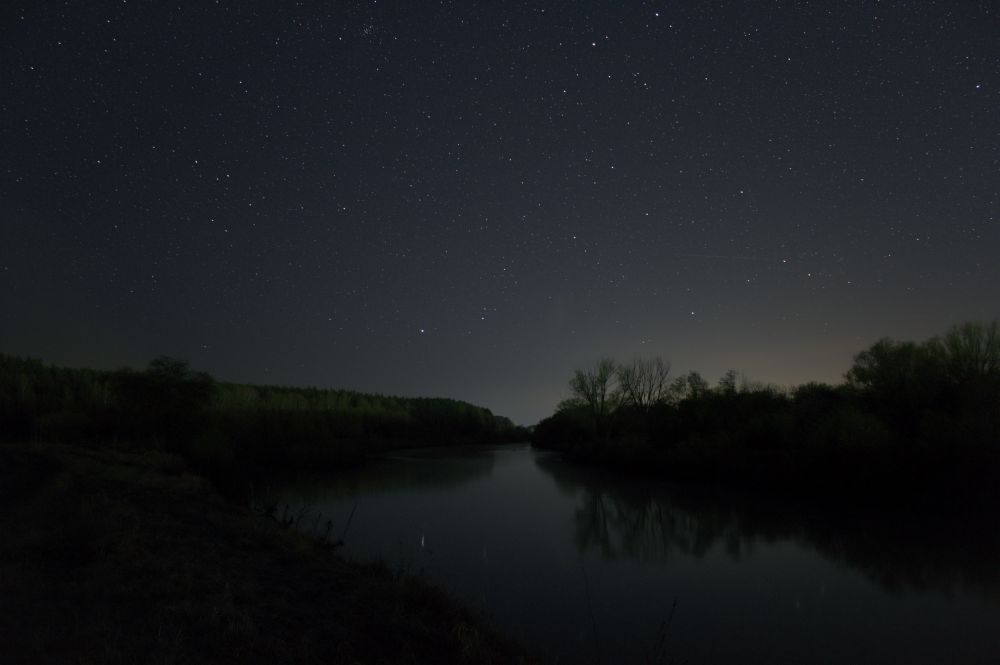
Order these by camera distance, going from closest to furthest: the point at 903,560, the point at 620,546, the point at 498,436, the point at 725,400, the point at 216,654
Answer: the point at 216,654 → the point at 903,560 → the point at 620,546 → the point at 725,400 → the point at 498,436

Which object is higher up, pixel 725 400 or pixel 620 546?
pixel 725 400

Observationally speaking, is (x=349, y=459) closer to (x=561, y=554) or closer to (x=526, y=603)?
(x=561, y=554)

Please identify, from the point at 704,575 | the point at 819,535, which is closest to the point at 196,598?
the point at 704,575

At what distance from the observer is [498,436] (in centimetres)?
10831

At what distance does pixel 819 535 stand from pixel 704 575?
5.31 metres

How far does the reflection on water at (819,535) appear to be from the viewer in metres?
10.5

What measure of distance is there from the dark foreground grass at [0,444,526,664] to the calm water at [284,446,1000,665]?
1.78m

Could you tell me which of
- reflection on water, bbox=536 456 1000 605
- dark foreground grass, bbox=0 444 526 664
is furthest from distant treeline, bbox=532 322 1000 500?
dark foreground grass, bbox=0 444 526 664

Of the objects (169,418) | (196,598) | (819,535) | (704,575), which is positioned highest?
(169,418)

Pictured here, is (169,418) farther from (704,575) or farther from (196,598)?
(704,575)

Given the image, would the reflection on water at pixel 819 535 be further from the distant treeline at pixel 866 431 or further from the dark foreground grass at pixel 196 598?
the dark foreground grass at pixel 196 598

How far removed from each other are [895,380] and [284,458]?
3449cm

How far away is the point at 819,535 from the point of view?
13812 millimetres

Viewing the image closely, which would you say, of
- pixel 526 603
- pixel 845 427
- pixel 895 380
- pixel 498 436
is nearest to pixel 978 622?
pixel 526 603
